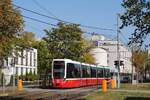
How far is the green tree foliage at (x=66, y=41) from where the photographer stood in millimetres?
108312

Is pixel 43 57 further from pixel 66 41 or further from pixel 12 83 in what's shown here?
pixel 12 83

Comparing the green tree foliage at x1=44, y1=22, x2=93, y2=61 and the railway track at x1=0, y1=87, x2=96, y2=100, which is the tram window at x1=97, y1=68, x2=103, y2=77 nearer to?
the railway track at x1=0, y1=87, x2=96, y2=100

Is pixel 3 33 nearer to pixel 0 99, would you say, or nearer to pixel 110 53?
pixel 0 99

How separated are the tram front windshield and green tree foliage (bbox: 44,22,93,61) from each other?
51.3 m

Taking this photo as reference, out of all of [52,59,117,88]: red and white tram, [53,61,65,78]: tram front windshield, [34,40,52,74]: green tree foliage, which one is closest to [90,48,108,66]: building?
[34,40,52,74]: green tree foliage

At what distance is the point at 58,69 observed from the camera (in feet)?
182

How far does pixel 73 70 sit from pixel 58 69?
238cm

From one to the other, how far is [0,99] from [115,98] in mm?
8649

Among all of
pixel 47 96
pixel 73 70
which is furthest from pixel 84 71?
pixel 47 96

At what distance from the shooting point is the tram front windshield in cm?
5531

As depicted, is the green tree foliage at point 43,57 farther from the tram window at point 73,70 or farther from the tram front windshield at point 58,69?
the tram front windshield at point 58,69

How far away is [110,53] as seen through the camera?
195 metres

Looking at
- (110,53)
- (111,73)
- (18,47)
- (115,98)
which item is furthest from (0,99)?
(110,53)

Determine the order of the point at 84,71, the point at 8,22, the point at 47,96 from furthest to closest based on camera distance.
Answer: the point at 84,71 → the point at 8,22 → the point at 47,96
